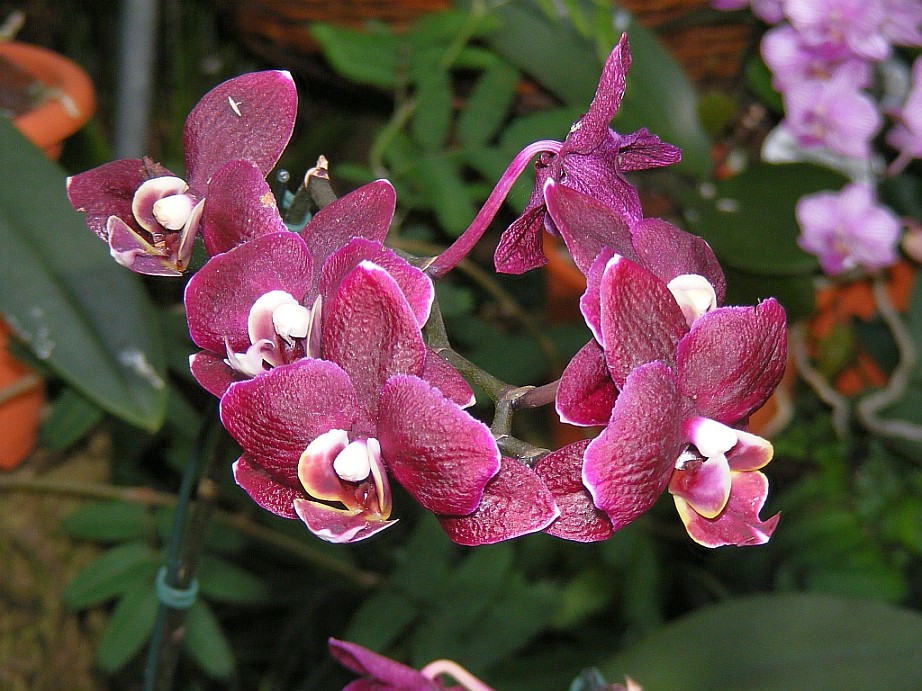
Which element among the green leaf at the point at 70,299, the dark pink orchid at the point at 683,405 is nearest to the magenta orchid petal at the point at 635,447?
the dark pink orchid at the point at 683,405

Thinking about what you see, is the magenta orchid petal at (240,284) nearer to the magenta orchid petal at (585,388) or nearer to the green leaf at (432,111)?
the magenta orchid petal at (585,388)

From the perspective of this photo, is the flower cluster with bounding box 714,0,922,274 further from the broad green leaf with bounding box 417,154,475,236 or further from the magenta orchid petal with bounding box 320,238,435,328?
the magenta orchid petal with bounding box 320,238,435,328

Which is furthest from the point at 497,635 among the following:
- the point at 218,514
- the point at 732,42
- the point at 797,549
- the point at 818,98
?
the point at 732,42

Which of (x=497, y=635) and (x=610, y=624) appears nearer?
(x=497, y=635)

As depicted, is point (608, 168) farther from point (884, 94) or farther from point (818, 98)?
point (884, 94)

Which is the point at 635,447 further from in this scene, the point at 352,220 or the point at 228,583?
the point at 228,583
